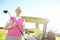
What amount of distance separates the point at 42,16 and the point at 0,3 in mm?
520

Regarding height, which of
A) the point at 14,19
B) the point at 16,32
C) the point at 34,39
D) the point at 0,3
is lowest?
the point at 34,39

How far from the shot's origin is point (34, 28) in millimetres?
2162

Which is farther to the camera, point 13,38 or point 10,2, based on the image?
point 10,2

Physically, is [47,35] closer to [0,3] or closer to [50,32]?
[50,32]

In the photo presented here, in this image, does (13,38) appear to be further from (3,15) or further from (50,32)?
(50,32)

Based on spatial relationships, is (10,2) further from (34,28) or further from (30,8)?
(34,28)

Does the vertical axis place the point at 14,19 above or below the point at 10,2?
below

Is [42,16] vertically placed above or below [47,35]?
above

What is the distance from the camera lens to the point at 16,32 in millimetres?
1718

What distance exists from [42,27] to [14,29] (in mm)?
568

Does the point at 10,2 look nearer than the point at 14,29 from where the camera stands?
No

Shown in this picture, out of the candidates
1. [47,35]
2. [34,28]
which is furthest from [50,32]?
[34,28]

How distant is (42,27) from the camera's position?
86.8 inches

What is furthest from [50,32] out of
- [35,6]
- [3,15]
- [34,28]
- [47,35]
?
[3,15]
